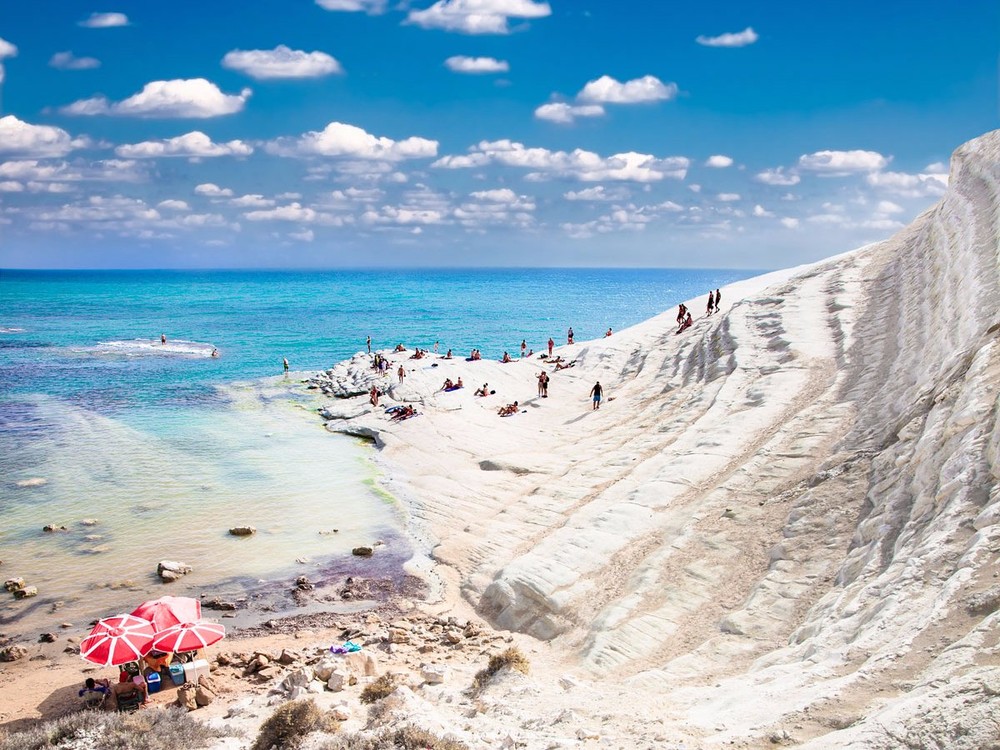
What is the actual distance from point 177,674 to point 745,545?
41.9ft

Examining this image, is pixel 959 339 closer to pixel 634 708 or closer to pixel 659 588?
pixel 659 588

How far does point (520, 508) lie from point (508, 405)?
→ 16.0 m

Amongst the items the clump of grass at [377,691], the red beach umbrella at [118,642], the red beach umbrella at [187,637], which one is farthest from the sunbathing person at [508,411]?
the clump of grass at [377,691]

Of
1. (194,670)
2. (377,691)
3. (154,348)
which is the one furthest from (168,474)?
(154,348)

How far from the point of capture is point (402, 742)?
10.9m

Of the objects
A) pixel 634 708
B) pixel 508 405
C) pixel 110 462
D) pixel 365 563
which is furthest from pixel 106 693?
pixel 508 405

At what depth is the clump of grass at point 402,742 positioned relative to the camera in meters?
10.7

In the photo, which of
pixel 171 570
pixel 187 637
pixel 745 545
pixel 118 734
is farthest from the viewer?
pixel 171 570

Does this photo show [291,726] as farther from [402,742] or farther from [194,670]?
[194,670]

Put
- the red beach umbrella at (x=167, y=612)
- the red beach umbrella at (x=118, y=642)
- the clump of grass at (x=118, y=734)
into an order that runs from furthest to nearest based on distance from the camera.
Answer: the red beach umbrella at (x=167, y=612) < the red beach umbrella at (x=118, y=642) < the clump of grass at (x=118, y=734)

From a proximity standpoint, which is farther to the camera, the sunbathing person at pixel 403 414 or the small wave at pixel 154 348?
the small wave at pixel 154 348

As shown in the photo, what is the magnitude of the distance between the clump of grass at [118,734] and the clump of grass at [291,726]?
113 centimetres

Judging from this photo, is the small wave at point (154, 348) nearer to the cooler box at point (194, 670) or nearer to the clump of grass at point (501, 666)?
the cooler box at point (194, 670)

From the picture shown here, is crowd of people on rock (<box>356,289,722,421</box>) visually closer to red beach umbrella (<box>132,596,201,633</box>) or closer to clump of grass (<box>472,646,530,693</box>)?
red beach umbrella (<box>132,596,201,633</box>)
